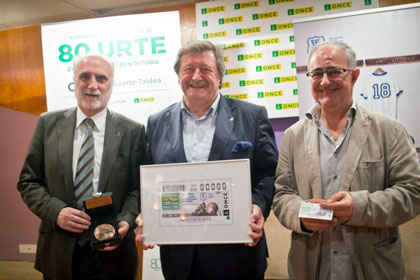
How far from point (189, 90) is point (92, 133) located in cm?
77

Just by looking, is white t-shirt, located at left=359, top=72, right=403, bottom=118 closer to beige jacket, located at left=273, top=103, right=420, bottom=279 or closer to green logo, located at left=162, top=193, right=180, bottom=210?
beige jacket, located at left=273, top=103, right=420, bottom=279

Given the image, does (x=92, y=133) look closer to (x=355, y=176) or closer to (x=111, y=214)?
(x=111, y=214)

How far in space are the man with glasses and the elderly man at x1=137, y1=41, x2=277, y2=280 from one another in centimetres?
17

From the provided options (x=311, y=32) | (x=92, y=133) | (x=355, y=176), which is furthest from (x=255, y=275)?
(x=311, y=32)

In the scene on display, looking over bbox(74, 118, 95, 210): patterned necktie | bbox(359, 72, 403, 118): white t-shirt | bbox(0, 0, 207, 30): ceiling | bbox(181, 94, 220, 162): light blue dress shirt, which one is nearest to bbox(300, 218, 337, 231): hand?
bbox(181, 94, 220, 162): light blue dress shirt

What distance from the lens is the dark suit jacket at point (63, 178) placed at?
7.31 feet

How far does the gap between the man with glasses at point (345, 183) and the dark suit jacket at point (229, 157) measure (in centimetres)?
13

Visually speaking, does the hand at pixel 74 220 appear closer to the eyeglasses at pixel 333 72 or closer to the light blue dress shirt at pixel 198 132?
the light blue dress shirt at pixel 198 132

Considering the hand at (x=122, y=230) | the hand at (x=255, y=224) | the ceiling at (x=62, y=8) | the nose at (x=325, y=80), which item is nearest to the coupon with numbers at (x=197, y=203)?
the hand at (x=255, y=224)

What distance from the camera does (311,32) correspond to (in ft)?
10.8

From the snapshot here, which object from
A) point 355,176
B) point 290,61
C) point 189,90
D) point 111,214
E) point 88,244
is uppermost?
point 290,61

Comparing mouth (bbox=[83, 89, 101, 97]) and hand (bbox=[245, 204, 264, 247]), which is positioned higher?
mouth (bbox=[83, 89, 101, 97])

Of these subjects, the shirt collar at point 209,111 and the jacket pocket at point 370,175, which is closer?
the jacket pocket at point 370,175

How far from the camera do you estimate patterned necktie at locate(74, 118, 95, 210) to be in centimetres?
227
